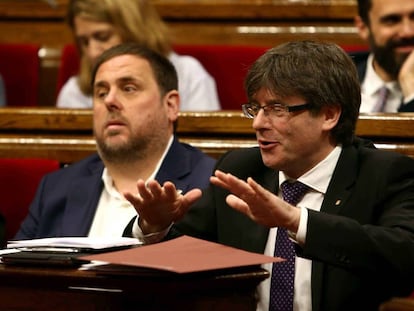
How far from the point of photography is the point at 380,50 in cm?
188

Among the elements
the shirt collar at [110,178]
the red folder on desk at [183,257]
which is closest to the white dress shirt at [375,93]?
the shirt collar at [110,178]

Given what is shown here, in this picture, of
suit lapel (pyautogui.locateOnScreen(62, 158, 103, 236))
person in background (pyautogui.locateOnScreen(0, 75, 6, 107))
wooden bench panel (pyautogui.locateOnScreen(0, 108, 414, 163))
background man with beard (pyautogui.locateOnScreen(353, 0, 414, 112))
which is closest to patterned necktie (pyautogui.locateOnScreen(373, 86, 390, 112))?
background man with beard (pyautogui.locateOnScreen(353, 0, 414, 112))

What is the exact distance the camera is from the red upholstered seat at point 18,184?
1.63 m

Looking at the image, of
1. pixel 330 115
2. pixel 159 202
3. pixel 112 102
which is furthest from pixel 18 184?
pixel 330 115

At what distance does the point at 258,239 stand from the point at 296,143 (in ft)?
0.43

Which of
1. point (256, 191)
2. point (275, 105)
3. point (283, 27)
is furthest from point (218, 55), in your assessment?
point (256, 191)

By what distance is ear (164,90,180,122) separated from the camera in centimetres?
163

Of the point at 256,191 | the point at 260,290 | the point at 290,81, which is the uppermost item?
the point at 290,81

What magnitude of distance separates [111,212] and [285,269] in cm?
45

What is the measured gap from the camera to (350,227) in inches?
42.9

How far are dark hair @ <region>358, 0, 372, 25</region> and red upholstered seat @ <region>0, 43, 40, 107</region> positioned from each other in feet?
2.40

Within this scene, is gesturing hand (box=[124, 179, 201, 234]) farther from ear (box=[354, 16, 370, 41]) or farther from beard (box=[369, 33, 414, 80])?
ear (box=[354, 16, 370, 41])

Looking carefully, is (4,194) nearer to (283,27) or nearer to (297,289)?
(297,289)

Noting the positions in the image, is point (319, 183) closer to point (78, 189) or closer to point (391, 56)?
point (78, 189)
